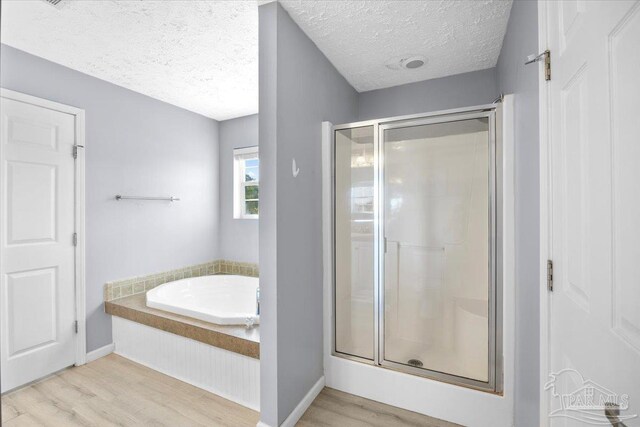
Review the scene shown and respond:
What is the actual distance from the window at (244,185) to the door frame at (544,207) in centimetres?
292

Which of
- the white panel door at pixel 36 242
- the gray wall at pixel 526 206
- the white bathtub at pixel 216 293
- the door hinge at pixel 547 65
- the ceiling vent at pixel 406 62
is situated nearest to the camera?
the door hinge at pixel 547 65

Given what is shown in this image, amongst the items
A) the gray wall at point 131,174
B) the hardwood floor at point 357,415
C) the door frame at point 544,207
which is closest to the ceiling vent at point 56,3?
the gray wall at point 131,174

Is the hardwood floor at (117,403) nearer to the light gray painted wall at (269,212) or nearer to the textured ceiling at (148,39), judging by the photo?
the light gray painted wall at (269,212)

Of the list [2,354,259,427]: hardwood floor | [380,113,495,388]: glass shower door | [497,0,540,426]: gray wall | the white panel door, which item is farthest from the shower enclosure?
the white panel door

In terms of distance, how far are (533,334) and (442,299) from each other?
70cm

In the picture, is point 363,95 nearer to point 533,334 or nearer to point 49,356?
point 533,334

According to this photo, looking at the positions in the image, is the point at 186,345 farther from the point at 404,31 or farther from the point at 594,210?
the point at 404,31

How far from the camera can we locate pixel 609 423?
77cm

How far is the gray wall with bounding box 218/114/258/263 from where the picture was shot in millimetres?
3512

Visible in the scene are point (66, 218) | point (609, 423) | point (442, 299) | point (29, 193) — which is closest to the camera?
point (609, 423)

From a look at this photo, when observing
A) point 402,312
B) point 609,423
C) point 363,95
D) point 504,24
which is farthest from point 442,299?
point 363,95

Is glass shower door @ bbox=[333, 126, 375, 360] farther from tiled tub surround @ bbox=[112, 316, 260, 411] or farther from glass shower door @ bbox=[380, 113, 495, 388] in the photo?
tiled tub surround @ bbox=[112, 316, 260, 411]

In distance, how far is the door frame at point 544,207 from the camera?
1108 mm

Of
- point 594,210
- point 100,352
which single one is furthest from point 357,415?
point 100,352
